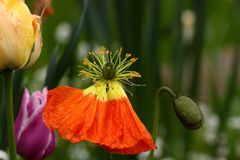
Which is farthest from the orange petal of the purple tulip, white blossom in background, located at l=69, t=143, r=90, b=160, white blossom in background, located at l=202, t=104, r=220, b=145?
white blossom in background, located at l=202, t=104, r=220, b=145

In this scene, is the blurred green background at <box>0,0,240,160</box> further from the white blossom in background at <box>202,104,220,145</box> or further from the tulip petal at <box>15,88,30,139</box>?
the tulip petal at <box>15,88,30,139</box>

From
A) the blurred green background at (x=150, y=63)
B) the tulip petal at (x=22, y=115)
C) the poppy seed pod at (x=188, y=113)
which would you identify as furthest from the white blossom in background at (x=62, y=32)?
the poppy seed pod at (x=188, y=113)

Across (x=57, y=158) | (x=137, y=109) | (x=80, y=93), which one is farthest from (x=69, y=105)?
(x=57, y=158)

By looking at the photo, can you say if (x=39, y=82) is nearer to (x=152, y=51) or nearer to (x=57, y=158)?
(x=57, y=158)

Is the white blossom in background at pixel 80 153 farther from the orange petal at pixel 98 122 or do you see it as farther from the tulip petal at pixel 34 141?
the orange petal at pixel 98 122

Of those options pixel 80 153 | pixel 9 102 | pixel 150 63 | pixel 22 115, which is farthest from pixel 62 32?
pixel 9 102
